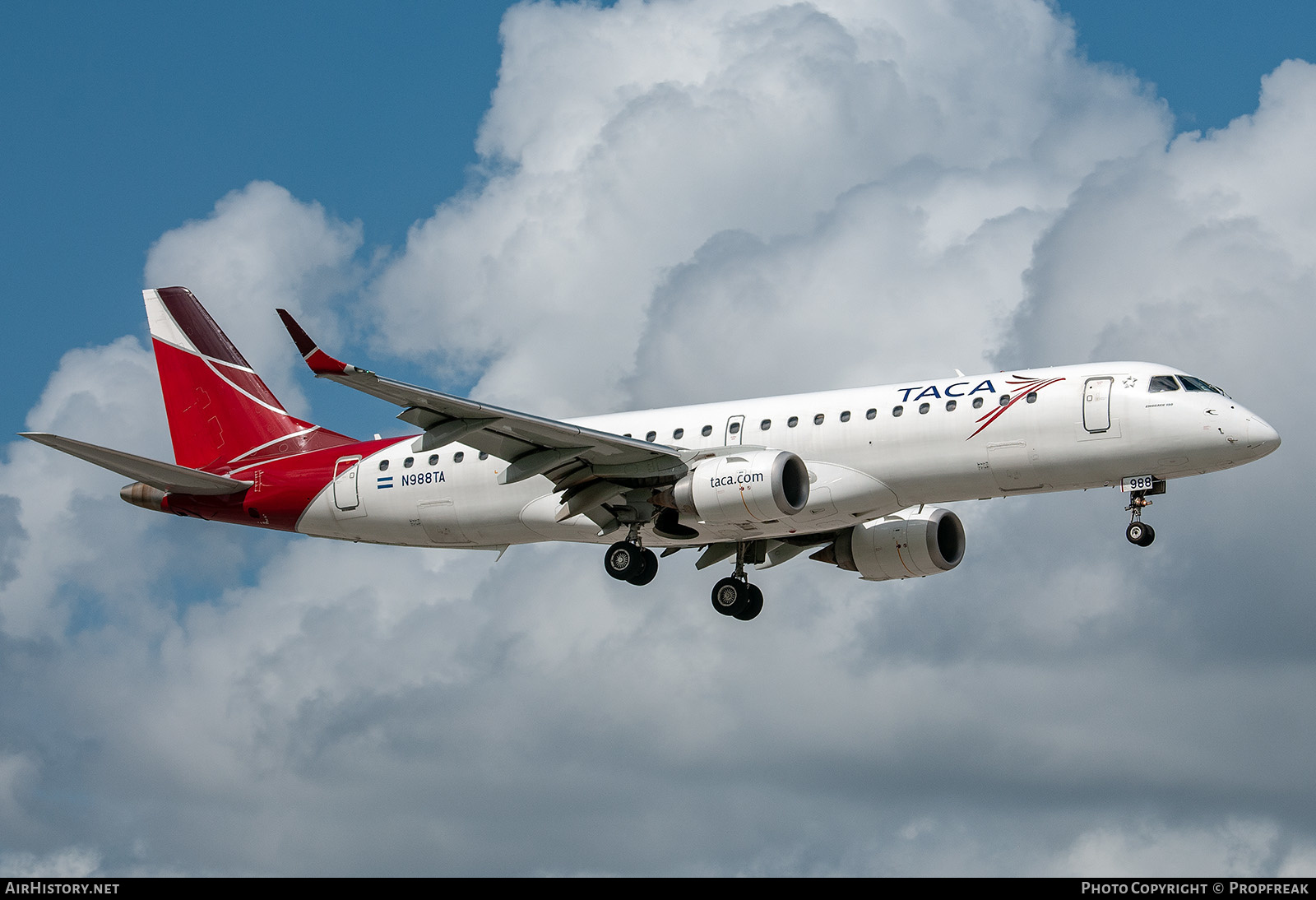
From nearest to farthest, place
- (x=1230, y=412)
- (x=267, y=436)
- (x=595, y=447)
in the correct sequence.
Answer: (x=1230, y=412), (x=595, y=447), (x=267, y=436)

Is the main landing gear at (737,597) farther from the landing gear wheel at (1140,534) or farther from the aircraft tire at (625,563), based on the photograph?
the landing gear wheel at (1140,534)

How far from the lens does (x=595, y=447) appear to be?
4212cm

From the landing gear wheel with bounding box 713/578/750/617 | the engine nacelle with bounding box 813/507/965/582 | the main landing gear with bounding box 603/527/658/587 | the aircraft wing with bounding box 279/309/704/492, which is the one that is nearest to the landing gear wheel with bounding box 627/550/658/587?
the main landing gear with bounding box 603/527/658/587

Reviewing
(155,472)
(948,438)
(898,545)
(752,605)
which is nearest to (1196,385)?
(948,438)

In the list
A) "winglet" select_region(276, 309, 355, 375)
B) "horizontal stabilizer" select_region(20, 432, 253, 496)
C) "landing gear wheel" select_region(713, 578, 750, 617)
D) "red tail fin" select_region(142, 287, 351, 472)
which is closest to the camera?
"winglet" select_region(276, 309, 355, 375)

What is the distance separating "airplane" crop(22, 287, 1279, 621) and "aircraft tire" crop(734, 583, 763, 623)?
0.09m

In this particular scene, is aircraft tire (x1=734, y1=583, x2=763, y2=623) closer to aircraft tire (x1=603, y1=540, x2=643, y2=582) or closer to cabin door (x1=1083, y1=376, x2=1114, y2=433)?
aircraft tire (x1=603, y1=540, x2=643, y2=582)

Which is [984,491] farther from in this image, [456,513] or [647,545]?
[456,513]

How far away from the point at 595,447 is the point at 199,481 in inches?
521

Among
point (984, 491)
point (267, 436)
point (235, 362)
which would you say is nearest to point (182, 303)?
point (235, 362)

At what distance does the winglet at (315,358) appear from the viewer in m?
36.2

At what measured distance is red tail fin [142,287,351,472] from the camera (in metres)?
50.2
